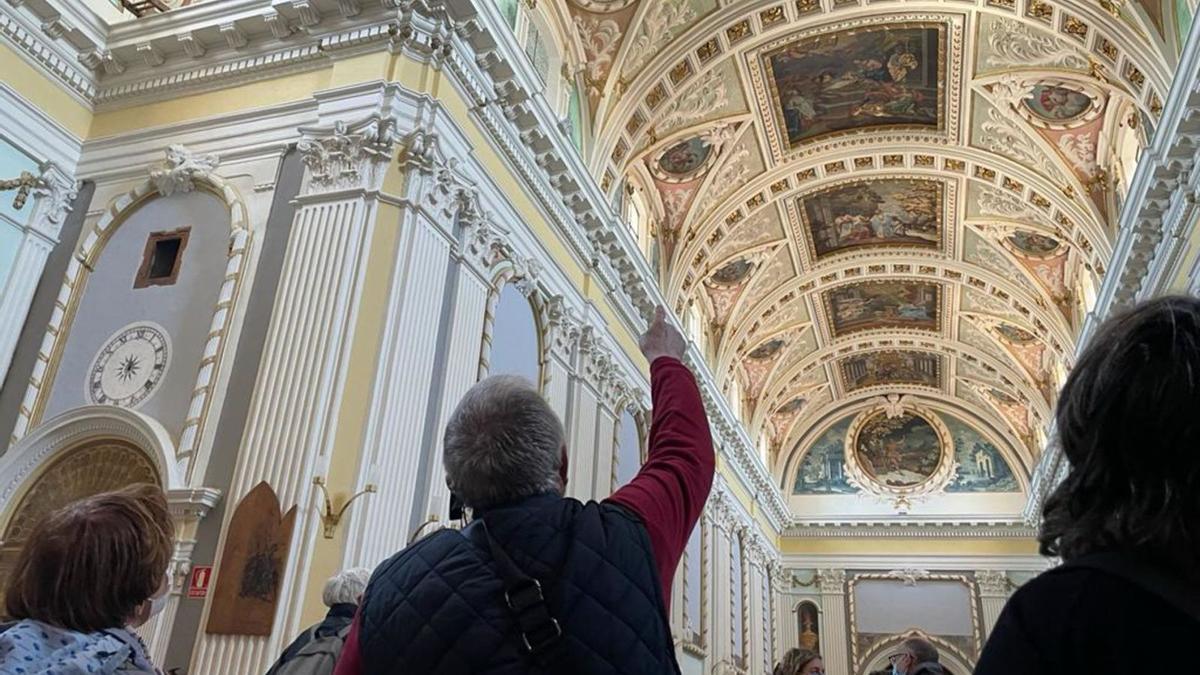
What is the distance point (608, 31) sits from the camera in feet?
37.5

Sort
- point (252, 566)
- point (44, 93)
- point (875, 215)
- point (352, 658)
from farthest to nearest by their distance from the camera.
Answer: point (875, 215), point (44, 93), point (252, 566), point (352, 658)

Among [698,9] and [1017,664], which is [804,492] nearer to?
[698,9]

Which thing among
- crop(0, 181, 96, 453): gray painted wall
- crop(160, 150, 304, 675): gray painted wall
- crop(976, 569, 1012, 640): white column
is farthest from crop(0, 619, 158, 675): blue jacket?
crop(976, 569, 1012, 640): white column

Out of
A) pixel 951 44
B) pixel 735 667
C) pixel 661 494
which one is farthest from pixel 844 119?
pixel 661 494

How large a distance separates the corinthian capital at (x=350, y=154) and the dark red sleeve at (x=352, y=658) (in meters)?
5.81

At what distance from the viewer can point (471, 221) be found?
26.6 feet

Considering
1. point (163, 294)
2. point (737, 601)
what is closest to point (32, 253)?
point (163, 294)

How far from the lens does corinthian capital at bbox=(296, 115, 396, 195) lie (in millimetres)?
7152

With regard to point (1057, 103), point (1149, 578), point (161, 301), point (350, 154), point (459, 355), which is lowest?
point (1149, 578)

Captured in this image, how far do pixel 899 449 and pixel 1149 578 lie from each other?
26562mm

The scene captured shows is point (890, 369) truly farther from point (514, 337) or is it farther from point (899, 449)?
point (514, 337)

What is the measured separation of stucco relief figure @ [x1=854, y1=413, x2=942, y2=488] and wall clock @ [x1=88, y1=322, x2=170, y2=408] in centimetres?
2239

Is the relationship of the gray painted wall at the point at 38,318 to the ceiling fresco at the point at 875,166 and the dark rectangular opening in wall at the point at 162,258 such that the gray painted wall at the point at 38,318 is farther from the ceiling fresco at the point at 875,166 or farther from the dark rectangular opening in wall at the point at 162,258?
the ceiling fresco at the point at 875,166

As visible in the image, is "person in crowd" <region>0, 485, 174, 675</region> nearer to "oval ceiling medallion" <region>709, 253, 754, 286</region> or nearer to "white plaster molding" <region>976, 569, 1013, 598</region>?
"oval ceiling medallion" <region>709, 253, 754, 286</region>
